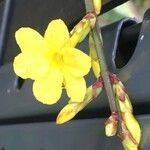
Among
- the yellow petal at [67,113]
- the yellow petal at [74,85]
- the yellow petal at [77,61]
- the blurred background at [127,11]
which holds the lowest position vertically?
the blurred background at [127,11]

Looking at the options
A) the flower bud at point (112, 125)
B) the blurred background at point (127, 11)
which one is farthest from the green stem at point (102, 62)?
the blurred background at point (127, 11)

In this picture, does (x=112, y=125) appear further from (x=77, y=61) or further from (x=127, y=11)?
(x=127, y=11)

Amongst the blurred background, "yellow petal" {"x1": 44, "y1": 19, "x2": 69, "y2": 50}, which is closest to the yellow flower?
"yellow petal" {"x1": 44, "y1": 19, "x2": 69, "y2": 50}

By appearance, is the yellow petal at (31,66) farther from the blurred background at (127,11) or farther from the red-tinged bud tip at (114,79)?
the blurred background at (127,11)

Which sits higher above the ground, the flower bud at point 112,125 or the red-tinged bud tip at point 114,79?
the red-tinged bud tip at point 114,79

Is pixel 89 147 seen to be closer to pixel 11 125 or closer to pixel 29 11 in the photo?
pixel 11 125

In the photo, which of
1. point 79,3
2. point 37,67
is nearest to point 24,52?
point 37,67

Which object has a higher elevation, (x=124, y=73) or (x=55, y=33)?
(x=55, y=33)
